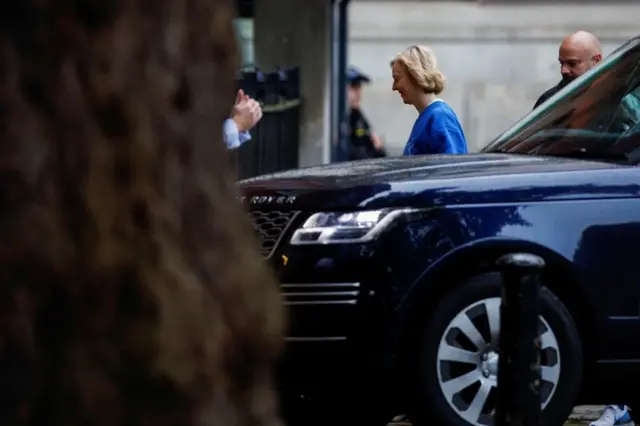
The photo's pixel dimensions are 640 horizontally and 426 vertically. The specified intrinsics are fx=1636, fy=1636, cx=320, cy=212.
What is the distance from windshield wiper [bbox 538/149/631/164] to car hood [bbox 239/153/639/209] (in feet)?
0.37

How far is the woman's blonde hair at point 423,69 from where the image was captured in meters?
8.46

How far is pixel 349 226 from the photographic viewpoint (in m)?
6.08

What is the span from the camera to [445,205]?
6105mm

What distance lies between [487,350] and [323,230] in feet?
2.47

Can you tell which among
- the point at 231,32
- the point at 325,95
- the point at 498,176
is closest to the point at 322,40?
the point at 325,95

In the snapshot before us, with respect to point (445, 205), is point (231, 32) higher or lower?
higher

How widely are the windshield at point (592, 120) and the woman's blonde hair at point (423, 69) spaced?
928mm

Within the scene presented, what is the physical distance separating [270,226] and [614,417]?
222 centimetres

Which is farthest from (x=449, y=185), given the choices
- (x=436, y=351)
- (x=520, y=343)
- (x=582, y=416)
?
(x=582, y=416)

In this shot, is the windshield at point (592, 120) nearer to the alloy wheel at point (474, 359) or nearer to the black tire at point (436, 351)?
the black tire at point (436, 351)

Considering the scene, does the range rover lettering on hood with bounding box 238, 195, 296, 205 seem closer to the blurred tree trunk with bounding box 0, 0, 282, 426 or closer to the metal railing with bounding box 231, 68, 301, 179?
the blurred tree trunk with bounding box 0, 0, 282, 426

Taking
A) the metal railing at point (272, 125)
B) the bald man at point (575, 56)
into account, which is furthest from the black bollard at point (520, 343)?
the metal railing at point (272, 125)

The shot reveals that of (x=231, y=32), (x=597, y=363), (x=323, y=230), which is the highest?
(x=231, y=32)

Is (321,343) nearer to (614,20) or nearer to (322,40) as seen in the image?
(322,40)
